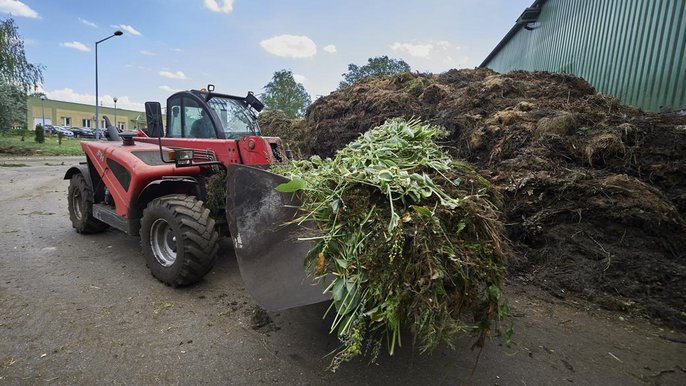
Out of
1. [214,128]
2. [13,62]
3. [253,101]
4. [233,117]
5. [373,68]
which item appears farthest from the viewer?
[373,68]

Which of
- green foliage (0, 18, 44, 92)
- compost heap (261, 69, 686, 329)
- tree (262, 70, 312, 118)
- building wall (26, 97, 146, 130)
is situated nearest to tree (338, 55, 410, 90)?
tree (262, 70, 312, 118)

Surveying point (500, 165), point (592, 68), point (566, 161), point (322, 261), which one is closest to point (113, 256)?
point (322, 261)

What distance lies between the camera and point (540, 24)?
12.8m

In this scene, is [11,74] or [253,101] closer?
[253,101]

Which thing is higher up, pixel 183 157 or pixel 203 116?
pixel 203 116

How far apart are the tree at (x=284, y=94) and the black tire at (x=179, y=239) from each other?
22.5 m

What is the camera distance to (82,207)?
5750 millimetres

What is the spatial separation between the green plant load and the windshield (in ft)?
7.78

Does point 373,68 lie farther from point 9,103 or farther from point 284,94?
point 9,103

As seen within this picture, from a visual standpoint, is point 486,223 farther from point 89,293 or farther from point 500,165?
point 89,293

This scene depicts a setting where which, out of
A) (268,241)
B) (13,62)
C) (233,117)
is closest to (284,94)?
(13,62)

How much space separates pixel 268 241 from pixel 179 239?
4.12ft

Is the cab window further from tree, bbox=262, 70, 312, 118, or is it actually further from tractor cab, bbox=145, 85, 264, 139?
tree, bbox=262, 70, 312, 118

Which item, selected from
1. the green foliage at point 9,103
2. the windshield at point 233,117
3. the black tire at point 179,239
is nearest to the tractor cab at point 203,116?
the windshield at point 233,117
